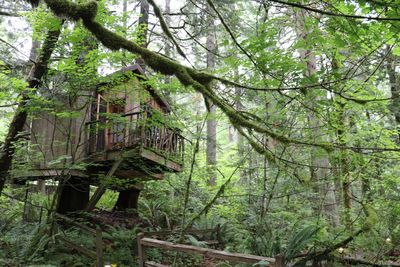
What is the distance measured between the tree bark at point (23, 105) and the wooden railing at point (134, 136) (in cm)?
150

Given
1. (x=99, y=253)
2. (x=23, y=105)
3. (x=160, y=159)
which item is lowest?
(x=99, y=253)

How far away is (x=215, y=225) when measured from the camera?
31.4 feet

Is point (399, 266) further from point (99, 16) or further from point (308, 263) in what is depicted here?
point (99, 16)

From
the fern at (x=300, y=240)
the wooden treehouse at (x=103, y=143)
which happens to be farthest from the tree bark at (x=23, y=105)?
the fern at (x=300, y=240)

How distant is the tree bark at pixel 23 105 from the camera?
6293 mm

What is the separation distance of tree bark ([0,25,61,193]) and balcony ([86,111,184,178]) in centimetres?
Result: 150

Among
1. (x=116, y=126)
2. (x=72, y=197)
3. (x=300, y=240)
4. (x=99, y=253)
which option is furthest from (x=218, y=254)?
(x=72, y=197)

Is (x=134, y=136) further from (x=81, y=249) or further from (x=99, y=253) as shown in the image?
(x=99, y=253)

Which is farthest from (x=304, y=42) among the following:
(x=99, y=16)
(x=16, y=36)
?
(x=16, y=36)

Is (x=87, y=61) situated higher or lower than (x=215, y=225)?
higher

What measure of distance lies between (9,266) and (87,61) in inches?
154

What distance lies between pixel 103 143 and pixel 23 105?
3.29 m

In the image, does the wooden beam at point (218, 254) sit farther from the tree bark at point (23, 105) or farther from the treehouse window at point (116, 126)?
the tree bark at point (23, 105)

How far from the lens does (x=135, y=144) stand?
8.26 m
